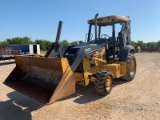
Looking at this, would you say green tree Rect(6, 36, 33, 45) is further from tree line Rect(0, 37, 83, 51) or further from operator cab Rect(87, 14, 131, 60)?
operator cab Rect(87, 14, 131, 60)

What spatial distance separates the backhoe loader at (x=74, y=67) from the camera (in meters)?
4.71

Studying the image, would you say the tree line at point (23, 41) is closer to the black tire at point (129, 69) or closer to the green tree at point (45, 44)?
the green tree at point (45, 44)

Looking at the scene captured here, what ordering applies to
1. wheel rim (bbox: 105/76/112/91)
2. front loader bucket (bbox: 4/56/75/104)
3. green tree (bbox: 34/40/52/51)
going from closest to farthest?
front loader bucket (bbox: 4/56/75/104)
wheel rim (bbox: 105/76/112/91)
green tree (bbox: 34/40/52/51)

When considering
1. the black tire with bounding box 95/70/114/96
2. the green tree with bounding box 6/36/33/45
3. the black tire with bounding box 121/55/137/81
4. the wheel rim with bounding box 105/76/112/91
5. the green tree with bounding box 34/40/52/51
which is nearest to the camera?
the black tire with bounding box 95/70/114/96

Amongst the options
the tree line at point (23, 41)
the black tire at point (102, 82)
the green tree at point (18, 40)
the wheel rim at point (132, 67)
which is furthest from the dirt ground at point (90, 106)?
the green tree at point (18, 40)

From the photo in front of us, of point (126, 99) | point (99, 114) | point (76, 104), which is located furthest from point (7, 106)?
point (126, 99)

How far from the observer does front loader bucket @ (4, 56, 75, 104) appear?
4468 millimetres

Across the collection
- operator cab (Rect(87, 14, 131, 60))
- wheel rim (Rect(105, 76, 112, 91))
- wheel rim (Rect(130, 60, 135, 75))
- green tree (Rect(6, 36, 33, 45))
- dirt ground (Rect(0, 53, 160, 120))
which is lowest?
dirt ground (Rect(0, 53, 160, 120))

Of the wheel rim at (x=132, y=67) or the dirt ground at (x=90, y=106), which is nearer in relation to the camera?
the dirt ground at (x=90, y=106)

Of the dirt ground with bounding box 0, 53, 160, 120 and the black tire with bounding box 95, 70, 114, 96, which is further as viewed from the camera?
the black tire with bounding box 95, 70, 114, 96

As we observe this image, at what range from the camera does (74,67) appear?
210 inches

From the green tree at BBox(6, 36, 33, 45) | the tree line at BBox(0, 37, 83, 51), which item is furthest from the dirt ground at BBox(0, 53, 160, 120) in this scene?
the green tree at BBox(6, 36, 33, 45)


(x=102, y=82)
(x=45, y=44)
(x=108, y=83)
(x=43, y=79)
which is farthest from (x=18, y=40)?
(x=102, y=82)

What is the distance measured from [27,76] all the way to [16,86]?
0.62 m
